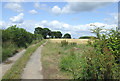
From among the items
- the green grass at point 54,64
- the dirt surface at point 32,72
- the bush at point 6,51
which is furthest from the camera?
the bush at point 6,51

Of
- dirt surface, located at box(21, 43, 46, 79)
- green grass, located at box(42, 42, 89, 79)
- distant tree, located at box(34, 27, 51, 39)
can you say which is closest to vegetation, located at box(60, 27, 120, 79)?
green grass, located at box(42, 42, 89, 79)

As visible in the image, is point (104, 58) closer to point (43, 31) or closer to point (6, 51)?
point (6, 51)

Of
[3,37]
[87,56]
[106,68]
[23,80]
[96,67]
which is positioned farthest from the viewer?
[3,37]

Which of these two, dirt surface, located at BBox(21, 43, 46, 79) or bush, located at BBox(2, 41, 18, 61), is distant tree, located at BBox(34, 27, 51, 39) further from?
dirt surface, located at BBox(21, 43, 46, 79)

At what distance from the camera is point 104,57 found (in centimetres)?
398

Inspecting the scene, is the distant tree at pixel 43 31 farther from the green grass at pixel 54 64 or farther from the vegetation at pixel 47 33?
the green grass at pixel 54 64

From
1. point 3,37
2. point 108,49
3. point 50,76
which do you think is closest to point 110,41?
point 108,49

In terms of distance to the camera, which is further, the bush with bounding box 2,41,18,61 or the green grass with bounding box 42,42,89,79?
the bush with bounding box 2,41,18,61

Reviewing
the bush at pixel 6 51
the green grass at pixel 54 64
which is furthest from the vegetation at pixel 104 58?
the bush at pixel 6 51

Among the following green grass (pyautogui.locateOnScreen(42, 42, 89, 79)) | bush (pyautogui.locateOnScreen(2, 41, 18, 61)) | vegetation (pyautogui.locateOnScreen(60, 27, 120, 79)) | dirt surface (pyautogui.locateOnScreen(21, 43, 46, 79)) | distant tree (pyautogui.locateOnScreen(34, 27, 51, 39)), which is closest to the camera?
vegetation (pyautogui.locateOnScreen(60, 27, 120, 79))

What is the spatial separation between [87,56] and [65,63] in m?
3.74

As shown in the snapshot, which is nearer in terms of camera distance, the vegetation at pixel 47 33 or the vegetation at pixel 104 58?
the vegetation at pixel 104 58

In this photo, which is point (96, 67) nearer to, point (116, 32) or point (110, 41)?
point (110, 41)

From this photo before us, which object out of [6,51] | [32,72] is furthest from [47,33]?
[32,72]
